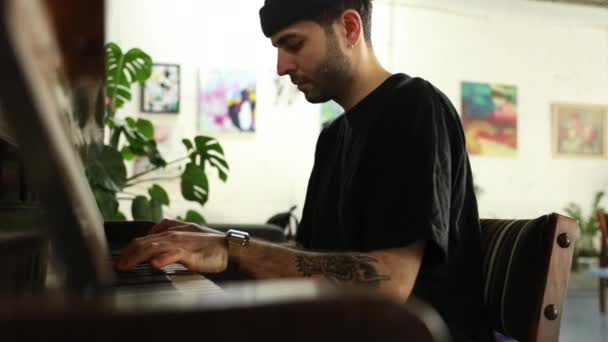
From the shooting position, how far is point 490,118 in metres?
6.61

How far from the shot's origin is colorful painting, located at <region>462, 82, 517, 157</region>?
21.5ft

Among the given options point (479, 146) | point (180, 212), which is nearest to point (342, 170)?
point (180, 212)

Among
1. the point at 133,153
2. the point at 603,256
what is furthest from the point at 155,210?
the point at 603,256

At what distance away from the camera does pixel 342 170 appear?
1.56m

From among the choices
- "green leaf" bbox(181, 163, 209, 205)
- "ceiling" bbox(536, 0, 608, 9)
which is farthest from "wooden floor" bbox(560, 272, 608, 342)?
"ceiling" bbox(536, 0, 608, 9)

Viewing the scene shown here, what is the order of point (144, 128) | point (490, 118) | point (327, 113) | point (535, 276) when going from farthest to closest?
point (490, 118) < point (327, 113) < point (144, 128) < point (535, 276)

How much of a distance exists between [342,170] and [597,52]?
6421 millimetres

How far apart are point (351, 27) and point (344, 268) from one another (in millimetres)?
735

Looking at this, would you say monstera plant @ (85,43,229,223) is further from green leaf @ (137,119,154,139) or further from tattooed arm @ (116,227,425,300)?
tattooed arm @ (116,227,425,300)

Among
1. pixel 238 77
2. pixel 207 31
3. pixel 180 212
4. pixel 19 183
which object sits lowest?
pixel 180 212

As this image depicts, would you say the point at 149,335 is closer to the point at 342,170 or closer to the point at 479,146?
the point at 342,170

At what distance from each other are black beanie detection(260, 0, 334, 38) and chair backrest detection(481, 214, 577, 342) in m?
0.73

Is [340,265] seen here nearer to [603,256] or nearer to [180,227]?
[180,227]

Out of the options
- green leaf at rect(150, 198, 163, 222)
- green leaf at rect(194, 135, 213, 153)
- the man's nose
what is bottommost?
green leaf at rect(150, 198, 163, 222)
